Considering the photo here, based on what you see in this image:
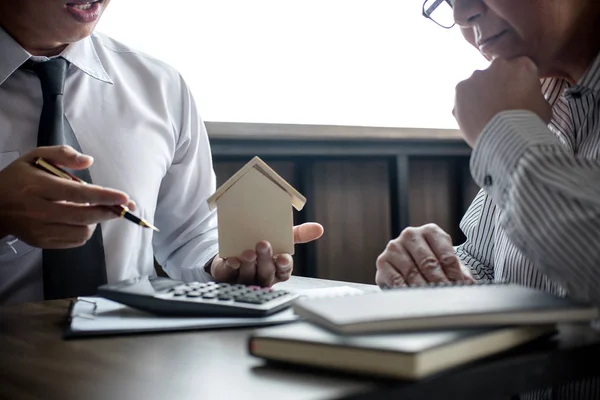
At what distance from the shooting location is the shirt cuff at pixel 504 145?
72 centimetres

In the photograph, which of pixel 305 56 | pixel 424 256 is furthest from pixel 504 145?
pixel 305 56

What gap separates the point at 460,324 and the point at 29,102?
1047 millimetres

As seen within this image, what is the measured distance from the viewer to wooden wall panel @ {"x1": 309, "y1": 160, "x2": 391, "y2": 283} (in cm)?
235

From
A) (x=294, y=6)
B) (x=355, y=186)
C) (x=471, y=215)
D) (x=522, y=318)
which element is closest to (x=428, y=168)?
(x=355, y=186)

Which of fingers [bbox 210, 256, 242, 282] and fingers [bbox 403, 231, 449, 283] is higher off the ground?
fingers [bbox 403, 231, 449, 283]

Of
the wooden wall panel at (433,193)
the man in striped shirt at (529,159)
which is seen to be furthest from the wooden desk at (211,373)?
the wooden wall panel at (433,193)

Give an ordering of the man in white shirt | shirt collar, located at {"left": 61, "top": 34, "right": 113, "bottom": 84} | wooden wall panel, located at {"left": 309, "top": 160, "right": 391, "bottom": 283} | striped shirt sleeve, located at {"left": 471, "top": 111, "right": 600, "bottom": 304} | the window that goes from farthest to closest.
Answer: wooden wall panel, located at {"left": 309, "top": 160, "right": 391, "bottom": 283} → the window → shirt collar, located at {"left": 61, "top": 34, "right": 113, "bottom": 84} → the man in white shirt → striped shirt sleeve, located at {"left": 471, "top": 111, "right": 600, "bottom": 304}

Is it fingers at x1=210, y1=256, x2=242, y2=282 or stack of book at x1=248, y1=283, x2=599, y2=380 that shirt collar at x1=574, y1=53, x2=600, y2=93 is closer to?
stack of book at x1=248, y1=283, x2=599, y2=380

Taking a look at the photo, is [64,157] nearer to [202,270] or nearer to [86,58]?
[202,270]

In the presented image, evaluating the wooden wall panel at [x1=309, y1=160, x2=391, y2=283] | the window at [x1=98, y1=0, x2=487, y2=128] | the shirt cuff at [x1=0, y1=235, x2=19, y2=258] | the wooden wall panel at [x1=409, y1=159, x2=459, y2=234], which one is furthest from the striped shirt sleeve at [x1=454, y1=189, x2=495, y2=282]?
the wooden wall panel at [x1=409, y1=159, x2=459, y2=234]

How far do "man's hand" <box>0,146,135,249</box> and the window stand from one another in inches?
35.1

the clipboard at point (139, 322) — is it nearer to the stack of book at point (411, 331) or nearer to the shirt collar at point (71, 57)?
the stack of book at point (411, 331)

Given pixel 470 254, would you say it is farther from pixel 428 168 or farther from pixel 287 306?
pixel 428 168

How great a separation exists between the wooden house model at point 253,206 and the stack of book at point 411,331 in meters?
0.46
